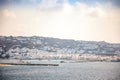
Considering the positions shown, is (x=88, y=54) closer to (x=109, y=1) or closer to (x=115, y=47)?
(x=115, y=47)

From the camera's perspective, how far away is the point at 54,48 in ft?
48.3

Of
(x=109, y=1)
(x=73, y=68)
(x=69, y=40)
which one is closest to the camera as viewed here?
(x=109, y=1)

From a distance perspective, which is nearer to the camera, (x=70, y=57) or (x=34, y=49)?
(x=34, y=49)

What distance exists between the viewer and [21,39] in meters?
14.4

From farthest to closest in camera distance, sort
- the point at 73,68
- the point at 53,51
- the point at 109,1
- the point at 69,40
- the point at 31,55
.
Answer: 1. the point at 73,68
2. the point at 31,55
3. the point at 53,51
4. the point at 69,40
5. the point at 109,1

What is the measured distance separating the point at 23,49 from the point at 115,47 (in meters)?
4.16

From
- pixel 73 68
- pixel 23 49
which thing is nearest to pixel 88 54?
pixel 23 49

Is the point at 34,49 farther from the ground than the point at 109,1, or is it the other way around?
the point at 109,1

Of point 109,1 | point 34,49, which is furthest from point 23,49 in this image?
point 109,1

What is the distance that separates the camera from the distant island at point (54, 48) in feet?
46.9

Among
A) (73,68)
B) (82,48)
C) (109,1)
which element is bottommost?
(73,68)

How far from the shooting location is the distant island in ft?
46.9

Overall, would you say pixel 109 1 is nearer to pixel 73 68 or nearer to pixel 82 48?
pixel 82 48

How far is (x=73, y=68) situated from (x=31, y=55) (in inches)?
238
